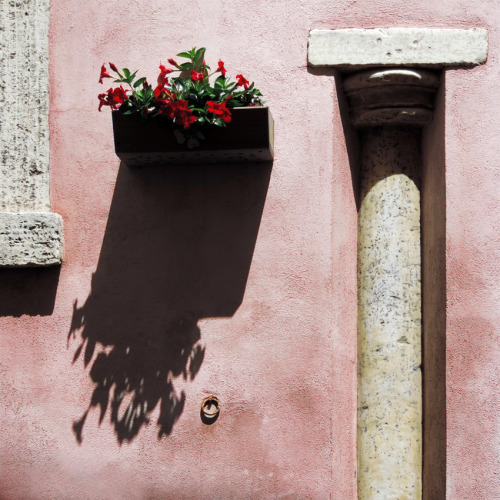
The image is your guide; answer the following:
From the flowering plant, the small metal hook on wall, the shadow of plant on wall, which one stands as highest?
the flowering plant

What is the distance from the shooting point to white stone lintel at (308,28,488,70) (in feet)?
11.5

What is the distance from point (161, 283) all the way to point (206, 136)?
2.48 ft

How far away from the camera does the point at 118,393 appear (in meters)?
3.60

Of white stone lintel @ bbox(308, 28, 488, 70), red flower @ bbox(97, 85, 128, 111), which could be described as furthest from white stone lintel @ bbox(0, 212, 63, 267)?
white stone lintel @ bbox(308, 28, 488, 70)

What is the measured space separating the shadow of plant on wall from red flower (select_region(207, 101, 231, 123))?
1.54 feet

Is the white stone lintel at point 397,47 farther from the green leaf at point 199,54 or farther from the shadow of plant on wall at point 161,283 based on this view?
the shadow of plant on wall at point 161,283

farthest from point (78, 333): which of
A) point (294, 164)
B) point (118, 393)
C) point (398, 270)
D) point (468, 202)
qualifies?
point (468, 202)

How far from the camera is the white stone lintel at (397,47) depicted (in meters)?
3.52

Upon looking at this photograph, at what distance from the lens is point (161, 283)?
3.63 meters

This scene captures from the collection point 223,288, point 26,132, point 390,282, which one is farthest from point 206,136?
point 390,282

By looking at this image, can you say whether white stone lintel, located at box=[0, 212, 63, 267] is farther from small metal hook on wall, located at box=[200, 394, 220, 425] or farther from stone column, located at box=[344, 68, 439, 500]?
stone column, located at box=[344, 68, 439, 500]

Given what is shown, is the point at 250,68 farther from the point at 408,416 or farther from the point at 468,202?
the point at 408,416

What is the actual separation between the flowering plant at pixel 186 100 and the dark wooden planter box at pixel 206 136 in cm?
4

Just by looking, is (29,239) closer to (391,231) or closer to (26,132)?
(26,132)
